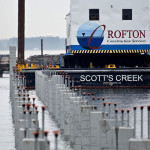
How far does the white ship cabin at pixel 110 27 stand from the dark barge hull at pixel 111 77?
2703mm

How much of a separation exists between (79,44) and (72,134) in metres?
29.6

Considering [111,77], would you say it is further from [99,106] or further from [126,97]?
[99,106]

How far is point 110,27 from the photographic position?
4822cm

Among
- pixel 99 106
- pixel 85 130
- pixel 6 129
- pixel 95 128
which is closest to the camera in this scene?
pixel 95 128

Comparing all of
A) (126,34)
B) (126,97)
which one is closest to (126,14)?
(126,34)

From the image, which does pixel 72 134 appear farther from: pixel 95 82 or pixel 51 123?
pixel 95 82

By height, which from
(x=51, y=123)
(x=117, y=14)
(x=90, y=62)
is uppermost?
(x=117, y=14)

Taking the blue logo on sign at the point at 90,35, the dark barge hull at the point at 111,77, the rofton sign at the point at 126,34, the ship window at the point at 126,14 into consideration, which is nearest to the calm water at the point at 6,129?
the dark barge hull at the point at 111,77

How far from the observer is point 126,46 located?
48.3 metres

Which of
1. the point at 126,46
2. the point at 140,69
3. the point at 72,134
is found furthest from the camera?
the point at 126,46

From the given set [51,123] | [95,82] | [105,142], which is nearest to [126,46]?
[95,82]

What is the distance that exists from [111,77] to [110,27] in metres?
4.53

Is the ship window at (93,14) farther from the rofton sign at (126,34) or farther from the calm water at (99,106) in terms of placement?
the calm water at (99,106)

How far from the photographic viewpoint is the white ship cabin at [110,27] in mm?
47219
